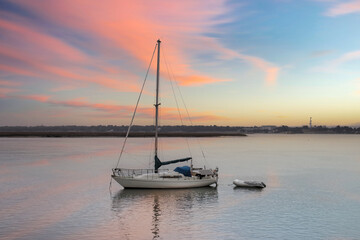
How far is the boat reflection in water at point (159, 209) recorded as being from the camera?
29.4 m

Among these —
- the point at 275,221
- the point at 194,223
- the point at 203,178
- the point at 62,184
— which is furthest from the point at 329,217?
the point at 62,184

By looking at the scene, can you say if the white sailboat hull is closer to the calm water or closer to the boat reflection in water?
the boat reflection in water

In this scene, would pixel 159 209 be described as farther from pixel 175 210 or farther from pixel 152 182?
pixel 152 182

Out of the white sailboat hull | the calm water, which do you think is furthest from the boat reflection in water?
the white sailboat hull

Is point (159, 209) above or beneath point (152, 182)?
beneath

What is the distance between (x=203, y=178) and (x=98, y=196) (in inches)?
522

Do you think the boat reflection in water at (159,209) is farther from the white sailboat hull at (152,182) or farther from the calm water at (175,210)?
the white sailboat hull at (152,182)

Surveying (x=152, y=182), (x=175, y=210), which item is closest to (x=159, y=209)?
(x=175, y=210)

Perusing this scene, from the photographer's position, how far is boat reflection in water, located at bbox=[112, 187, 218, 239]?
29.4 m

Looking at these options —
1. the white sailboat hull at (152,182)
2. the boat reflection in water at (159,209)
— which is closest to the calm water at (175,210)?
the boat reflection in water at (159,209)

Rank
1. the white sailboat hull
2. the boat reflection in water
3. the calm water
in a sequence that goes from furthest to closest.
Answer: the white sailboat hull
the boat reflection in water
the calm water

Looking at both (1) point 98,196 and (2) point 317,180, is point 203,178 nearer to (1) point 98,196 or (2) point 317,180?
(1) point 98,196

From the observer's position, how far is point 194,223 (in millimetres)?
31094

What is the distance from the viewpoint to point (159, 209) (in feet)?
119
